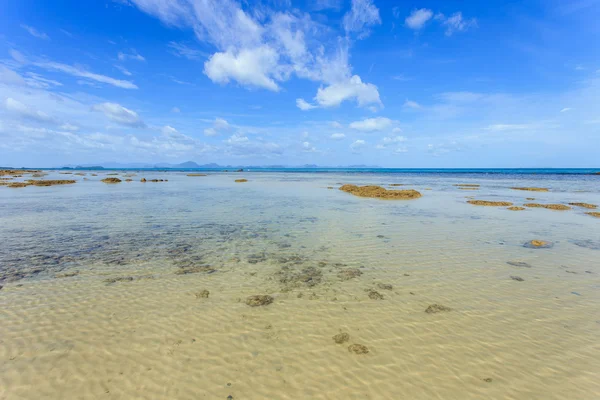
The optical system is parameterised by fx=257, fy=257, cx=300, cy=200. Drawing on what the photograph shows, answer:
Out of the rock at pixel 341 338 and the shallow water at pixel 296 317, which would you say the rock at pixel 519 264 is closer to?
the shallow water at pixel 296 317

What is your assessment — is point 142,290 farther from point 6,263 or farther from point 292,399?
point 6,263

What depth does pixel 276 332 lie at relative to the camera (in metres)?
6.37

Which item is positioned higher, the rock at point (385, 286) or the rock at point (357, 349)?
the rock at point (385, 286)

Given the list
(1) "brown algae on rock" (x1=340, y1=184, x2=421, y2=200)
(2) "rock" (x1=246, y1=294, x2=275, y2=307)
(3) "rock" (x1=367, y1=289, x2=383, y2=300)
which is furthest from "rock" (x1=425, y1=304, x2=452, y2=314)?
(1) "brown algae on rock" (x1=340, y1=184, x2=421, y2=200)

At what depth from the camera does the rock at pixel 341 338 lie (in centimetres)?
610

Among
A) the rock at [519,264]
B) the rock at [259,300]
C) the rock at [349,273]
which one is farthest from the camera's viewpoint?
the rock at [519,264]

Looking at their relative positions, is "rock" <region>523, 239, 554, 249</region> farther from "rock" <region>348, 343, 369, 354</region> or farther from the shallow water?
"rock" <region>348, 343, 369, 354</region>

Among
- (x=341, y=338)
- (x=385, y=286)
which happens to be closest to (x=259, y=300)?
(x=341, y=338)

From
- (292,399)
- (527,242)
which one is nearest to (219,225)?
(292,399)

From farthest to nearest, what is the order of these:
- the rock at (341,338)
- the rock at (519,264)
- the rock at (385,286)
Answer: the rock at (519,264) → the rock at (385,286) → the rock at (341,338)

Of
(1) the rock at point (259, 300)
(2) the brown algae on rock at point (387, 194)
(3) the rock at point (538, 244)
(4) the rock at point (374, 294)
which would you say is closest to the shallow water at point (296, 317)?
(4) the rock at point (374, 294)

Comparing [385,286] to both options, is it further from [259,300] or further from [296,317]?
[259,300]

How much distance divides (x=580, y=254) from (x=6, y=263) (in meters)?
24.8

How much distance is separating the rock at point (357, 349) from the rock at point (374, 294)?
2.21 m
